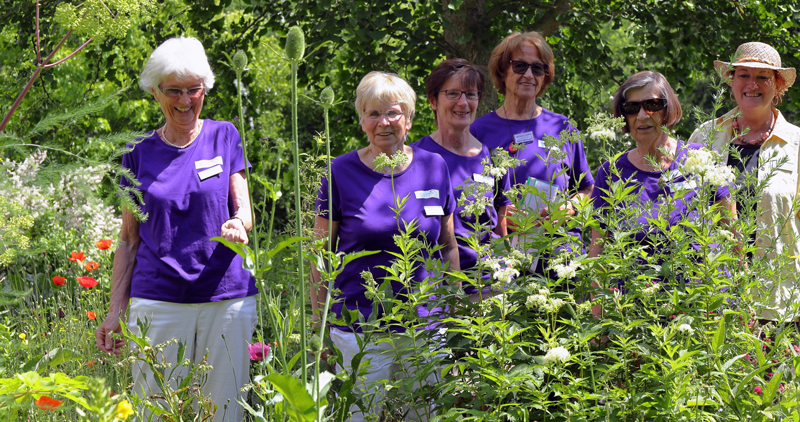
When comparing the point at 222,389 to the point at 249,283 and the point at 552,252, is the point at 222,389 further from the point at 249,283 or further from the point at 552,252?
the point at 552,252

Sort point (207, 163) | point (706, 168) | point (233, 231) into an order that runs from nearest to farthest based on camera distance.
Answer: point (706, 168) < point (233, 231) < point (207, 163)

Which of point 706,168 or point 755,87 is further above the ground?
point 755,87

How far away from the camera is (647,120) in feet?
9.35

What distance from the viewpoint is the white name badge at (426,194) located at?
257cm

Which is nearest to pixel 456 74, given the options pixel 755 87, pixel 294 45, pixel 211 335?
pixel 755 87

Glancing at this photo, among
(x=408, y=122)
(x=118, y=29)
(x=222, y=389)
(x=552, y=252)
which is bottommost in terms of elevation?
(x=222, y=389)

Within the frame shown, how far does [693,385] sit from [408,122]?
157 cm

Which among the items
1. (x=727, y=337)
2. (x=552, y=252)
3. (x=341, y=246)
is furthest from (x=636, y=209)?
(x=341, y=246)

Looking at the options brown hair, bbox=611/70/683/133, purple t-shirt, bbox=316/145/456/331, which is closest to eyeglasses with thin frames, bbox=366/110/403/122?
purple t-shirt, bbox=316/145/456/331

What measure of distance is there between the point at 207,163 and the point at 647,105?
1826 mm

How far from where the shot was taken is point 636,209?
1.84 meters

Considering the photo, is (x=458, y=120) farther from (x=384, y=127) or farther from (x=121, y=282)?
(x=121, y=282)

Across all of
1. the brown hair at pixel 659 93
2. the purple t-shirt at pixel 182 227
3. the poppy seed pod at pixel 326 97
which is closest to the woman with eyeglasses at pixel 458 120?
the brown hair at pixel 659 93

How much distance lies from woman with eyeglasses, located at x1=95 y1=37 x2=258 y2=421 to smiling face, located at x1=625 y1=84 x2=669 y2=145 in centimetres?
166
